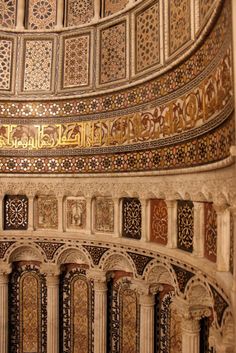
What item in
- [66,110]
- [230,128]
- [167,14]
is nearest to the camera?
[230,128]

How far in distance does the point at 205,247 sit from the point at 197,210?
44cm

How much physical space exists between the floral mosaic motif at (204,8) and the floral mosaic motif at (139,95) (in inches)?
13.2

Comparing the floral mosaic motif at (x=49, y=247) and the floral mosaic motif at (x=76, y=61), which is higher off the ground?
the floral mosaic motif at (x=76, y=61)

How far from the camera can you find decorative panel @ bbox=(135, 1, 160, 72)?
6.52 metres

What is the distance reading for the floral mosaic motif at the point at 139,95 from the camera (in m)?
4.21

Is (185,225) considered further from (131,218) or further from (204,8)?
(204,8)

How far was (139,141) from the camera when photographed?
677cm

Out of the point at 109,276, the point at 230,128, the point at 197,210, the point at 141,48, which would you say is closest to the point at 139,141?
the point at 141,48

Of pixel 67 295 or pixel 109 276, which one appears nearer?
pixel 109 276

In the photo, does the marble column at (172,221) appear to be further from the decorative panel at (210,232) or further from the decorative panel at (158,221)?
the decorative panel at (210,232)

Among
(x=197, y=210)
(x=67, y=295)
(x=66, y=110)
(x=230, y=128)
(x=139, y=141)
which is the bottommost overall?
(x=67, y=295)

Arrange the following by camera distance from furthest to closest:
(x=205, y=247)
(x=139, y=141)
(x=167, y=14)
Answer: (x=139, y=141) → (x=167, y=14) → (x=205, y=247)

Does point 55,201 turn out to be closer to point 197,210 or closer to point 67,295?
point 67,295

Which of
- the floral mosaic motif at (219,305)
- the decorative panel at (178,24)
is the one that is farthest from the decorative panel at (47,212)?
the floral mosaic motif at (219,305)
